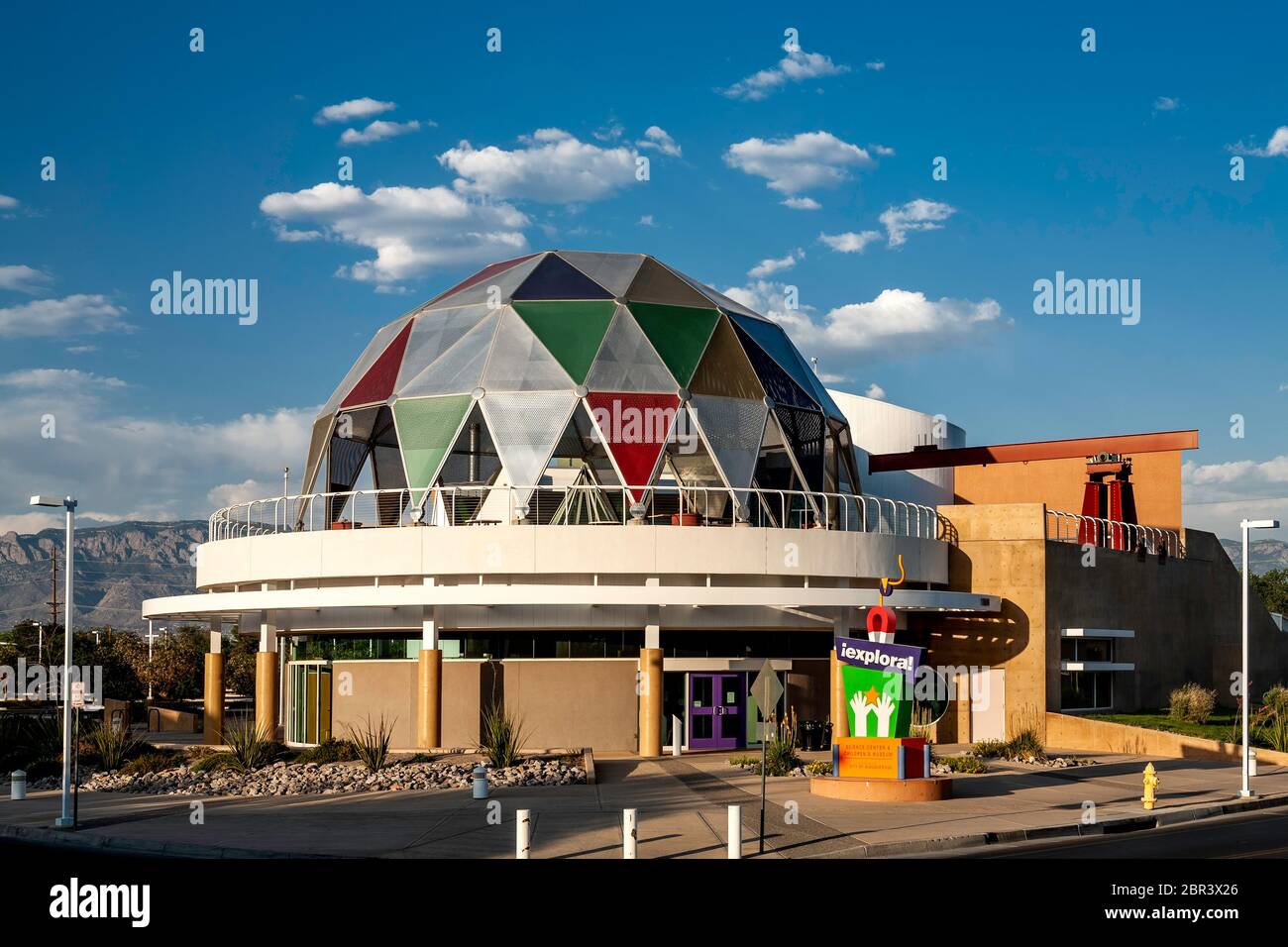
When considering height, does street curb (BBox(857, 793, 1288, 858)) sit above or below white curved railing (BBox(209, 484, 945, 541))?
below

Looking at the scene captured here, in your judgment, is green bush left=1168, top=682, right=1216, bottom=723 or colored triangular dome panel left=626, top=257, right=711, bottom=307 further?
green bush left=1168, top=682, right=1216, bottom=723

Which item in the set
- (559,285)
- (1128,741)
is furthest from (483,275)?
(1128,741)

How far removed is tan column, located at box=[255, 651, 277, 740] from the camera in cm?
3703

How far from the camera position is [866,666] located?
85.1ft

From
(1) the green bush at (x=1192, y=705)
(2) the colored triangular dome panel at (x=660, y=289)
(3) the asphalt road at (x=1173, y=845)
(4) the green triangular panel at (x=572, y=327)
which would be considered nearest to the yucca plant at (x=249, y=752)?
(4) the green triangular panel at (x=572, y=327)

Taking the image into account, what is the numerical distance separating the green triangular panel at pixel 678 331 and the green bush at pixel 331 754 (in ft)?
42.1

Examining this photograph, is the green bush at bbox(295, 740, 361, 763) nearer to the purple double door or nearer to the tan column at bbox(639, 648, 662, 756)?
the tan column at bbox(639, 648, 662, 756)

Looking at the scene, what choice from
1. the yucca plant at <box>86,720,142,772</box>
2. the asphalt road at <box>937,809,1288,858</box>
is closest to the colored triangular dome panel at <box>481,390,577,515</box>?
the yucca plant at <box>86,720,142,772</box>

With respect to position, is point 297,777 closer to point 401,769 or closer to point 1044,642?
point 401,769

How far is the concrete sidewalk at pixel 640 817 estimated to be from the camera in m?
19.5

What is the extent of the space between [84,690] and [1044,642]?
25436mm

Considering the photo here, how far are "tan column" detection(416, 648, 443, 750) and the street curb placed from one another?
16.3 meters

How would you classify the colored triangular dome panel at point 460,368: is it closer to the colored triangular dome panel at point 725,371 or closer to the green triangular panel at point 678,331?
the green triangular panel at point 678,331
